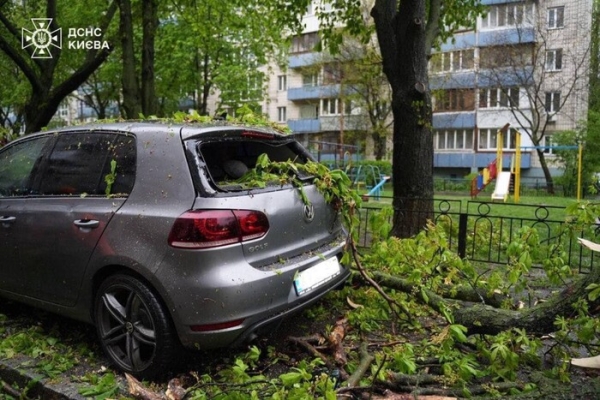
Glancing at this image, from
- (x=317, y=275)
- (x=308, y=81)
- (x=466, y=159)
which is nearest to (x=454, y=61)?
(x=466, y=159)

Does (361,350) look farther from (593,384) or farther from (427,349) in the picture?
(593,384)

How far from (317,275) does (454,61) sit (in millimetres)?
36668

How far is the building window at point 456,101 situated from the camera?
38.4 m

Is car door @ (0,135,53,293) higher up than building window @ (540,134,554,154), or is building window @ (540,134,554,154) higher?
building window @ (540,134,554,154)

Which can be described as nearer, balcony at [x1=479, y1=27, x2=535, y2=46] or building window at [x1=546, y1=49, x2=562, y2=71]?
balcony at [x1=479, y1=27, x2=535, y2=46]

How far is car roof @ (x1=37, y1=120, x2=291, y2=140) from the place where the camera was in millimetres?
3373

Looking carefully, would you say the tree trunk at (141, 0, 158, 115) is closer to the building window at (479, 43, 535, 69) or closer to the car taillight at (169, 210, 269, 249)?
the car taillight at (169, 210, 269, 249)

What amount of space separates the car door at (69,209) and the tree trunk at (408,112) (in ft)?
14.5

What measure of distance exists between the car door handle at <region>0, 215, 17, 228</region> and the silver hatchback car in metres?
0.01

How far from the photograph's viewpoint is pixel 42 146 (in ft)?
13.5

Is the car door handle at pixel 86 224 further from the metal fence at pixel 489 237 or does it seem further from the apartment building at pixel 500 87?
the apartment building at pixel 500 87

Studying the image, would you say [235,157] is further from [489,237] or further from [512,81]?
[512,81]

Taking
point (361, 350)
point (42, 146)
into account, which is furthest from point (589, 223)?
point (42, 146)

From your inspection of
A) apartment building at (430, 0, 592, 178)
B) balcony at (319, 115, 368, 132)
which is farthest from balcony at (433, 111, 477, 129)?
balcony at (319, 115, 368, 132)
